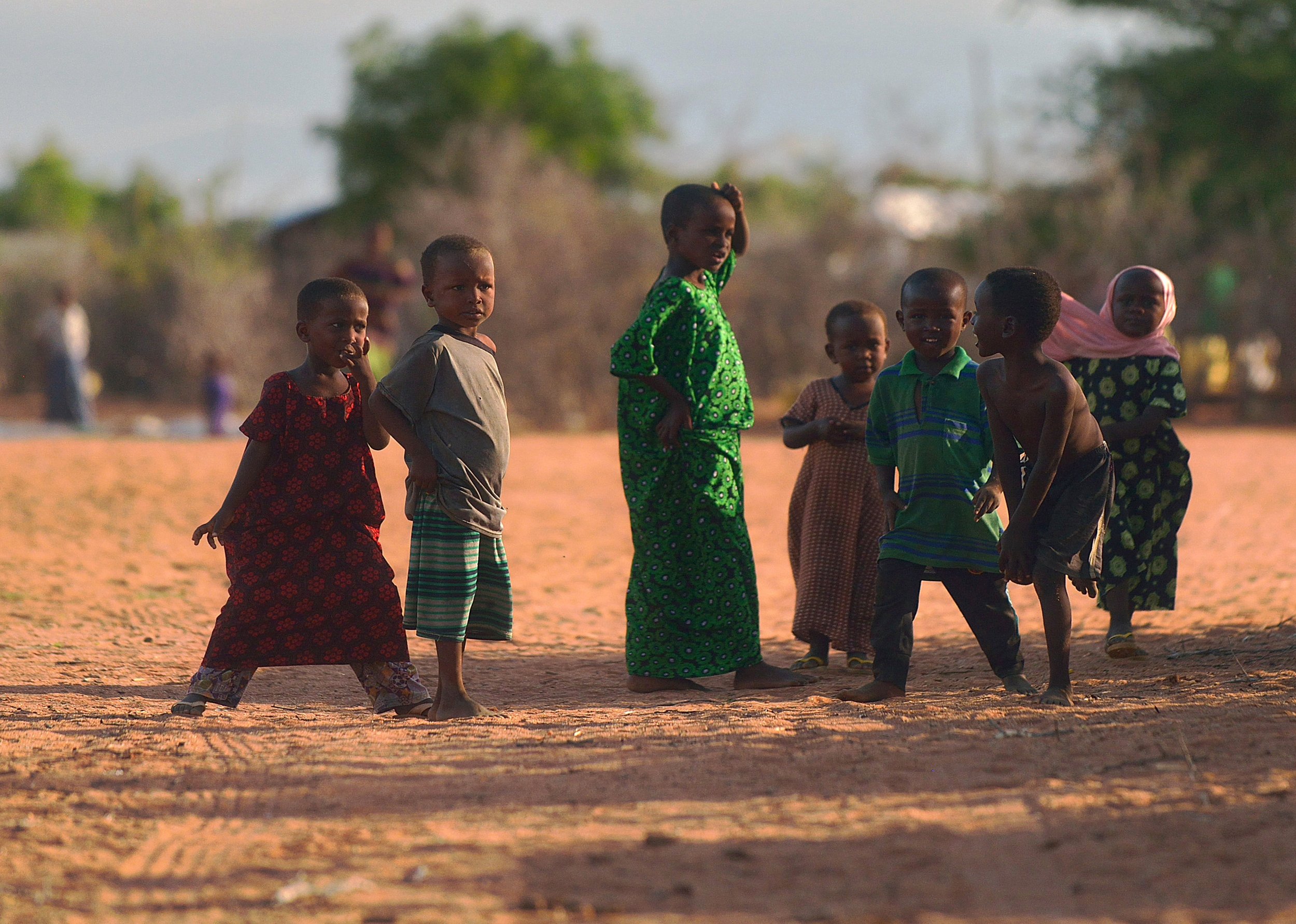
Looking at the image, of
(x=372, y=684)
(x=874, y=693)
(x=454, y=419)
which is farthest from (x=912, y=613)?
(x=372, y=684)

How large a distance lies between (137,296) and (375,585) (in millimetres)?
21123

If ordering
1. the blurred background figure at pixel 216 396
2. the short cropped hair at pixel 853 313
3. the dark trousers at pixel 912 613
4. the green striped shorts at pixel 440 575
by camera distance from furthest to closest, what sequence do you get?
the blurred background figure at pixel 216 396
the short cropped hair at pixel 853 313
the dark trousers at pixel 912 613
the green striped shorts at pixel 440 575

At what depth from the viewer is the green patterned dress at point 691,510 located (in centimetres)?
506

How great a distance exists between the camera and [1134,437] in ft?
18.0

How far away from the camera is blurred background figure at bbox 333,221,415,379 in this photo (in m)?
12.1

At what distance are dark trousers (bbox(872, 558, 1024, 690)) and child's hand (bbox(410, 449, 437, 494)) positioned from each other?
1.57 metres

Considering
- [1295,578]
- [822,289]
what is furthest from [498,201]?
[1295,578]

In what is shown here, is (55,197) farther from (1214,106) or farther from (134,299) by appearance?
(1214,106)

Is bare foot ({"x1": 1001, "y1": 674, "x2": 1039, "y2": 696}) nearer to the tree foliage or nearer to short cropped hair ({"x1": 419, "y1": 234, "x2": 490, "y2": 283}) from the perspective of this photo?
short cropped hair ({"x1": 419, "y1": 234, "x2": 490, "y2": 283})

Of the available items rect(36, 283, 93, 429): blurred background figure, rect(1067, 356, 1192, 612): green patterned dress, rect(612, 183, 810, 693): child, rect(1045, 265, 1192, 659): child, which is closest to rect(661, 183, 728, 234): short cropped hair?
rect(612, 183, 810, 693): child

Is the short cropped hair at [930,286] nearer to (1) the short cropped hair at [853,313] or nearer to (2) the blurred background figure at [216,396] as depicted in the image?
(1) the short cropped hair at [853,313]

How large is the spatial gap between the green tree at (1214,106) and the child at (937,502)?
18555 mm

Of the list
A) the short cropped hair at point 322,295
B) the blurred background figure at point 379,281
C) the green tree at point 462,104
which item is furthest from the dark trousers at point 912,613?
the green tree at point 462,104

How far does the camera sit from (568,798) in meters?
→ 3.56
